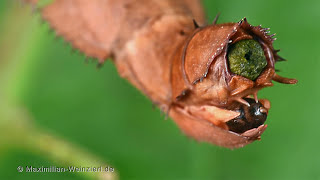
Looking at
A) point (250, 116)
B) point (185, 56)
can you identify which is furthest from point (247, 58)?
point (185, 56)

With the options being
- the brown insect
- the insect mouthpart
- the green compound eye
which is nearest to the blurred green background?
the brown insect

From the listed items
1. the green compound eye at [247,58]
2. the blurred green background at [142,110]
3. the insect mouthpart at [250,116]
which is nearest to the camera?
the green compound eye at [247,58]

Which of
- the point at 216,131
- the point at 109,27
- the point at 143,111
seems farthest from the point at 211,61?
the point at 143,111

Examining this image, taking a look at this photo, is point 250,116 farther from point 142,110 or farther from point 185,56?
point 142,110

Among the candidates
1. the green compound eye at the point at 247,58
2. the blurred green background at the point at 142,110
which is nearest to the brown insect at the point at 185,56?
the green compound eye at the point at 247,58

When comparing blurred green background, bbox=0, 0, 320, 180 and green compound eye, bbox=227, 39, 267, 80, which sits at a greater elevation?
blurred green background, bbox=0, 0, 320, 180

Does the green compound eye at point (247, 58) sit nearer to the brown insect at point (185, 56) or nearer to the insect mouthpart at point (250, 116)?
the brown insect at point (185, 56)

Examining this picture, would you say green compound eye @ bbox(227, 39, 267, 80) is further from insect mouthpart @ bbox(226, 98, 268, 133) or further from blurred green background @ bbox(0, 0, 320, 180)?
blurred green background @ bbox(0, 0, 320, 180)
